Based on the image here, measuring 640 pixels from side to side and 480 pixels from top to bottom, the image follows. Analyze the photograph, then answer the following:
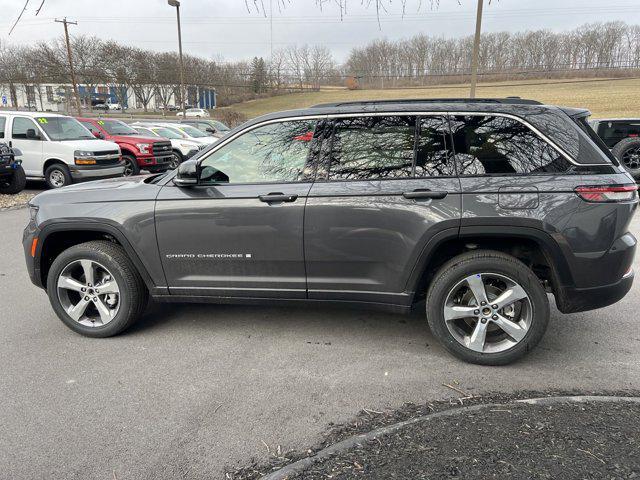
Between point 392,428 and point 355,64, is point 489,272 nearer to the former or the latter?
point 392,428

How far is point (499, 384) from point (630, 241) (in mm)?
1338

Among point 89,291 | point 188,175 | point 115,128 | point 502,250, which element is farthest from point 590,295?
point 115,128

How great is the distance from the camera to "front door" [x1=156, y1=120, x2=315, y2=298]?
3.50m

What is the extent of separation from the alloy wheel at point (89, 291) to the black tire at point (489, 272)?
2.55 meters

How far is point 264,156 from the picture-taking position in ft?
12.0

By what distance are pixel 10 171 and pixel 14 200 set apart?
713 mm

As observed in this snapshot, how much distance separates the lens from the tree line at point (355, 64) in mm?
36312

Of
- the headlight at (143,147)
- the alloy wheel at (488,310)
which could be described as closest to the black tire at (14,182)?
the headlight at (143,147)

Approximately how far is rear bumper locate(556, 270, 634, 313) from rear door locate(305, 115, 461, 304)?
908 mm

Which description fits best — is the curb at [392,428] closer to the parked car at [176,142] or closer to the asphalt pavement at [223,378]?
the asphalt pavement at [223,378]

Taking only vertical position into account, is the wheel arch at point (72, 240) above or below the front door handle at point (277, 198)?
below

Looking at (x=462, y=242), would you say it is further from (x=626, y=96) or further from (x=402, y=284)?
(x=626, y=96)

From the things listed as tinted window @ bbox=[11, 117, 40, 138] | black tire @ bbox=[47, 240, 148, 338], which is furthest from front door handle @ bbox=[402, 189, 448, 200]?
tinted window @ bbox=[11, 117, 40, 138]

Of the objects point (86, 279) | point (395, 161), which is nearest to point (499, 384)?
point (395, 161)
